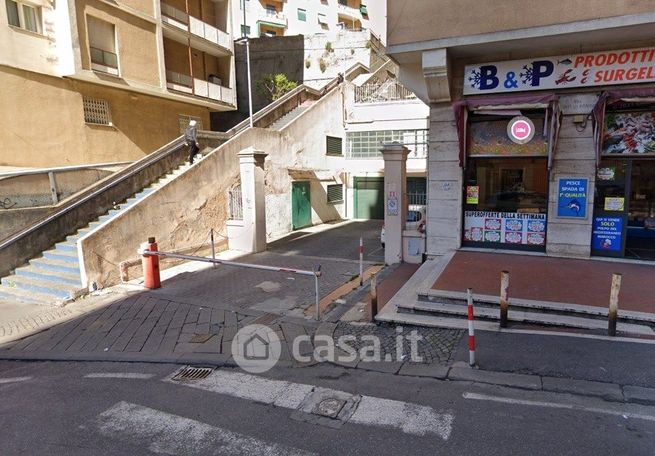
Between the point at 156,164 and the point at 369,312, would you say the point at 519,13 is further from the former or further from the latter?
the point at 156,164

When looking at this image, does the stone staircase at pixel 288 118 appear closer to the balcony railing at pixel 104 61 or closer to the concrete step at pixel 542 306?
the balcony railing at pixel 104 61

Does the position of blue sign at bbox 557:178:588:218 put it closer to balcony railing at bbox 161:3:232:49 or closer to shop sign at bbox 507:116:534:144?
shop sign at bbox 507:116:534:144

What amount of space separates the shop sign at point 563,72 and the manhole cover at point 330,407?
24.8 feet

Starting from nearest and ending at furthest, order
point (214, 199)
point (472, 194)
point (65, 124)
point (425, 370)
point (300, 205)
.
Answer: point (425, 370) → point (472, 194) → point (214, 199) → point (65, 124) → point (300, 205)

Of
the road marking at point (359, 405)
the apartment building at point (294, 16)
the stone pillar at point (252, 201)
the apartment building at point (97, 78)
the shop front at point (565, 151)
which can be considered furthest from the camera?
the apartment building at point (294, 16)

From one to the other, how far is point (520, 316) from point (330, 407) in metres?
3.50

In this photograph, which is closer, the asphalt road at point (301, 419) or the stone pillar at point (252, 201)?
the asphalt road at point (301, 419)

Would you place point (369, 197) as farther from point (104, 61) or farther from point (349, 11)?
point (349, 11)

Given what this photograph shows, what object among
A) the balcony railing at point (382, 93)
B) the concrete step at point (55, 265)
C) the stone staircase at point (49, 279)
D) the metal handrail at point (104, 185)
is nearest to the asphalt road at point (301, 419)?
the stone staircase at point (49, 279)

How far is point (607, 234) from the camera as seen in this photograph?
8820mm

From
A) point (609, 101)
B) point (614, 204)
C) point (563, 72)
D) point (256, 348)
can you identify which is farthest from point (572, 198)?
point (256, 348)

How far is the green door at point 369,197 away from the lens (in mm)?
21481

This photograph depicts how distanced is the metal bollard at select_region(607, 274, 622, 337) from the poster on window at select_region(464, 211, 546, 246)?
3985 millimetres

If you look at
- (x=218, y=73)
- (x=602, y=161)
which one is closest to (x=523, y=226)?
(x=602, y=161)
